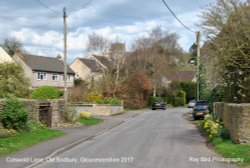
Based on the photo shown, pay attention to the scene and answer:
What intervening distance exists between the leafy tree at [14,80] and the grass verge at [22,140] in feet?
34.5

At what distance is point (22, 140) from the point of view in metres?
17.6

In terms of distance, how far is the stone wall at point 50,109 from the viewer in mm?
22763

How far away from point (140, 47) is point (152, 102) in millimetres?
15221

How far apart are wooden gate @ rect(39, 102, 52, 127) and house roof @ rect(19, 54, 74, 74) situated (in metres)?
40.8

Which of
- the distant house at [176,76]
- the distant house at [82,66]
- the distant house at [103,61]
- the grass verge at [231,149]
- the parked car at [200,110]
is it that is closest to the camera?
the grass verge at [231,149]

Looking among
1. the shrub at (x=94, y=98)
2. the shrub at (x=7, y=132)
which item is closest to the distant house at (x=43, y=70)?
the shrub at (x=94, y=98)

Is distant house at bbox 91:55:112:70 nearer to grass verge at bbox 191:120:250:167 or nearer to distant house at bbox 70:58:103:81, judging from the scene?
distant house at bbox 70:58:103:81

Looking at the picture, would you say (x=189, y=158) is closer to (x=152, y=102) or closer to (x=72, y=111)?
(x=72, y=111)

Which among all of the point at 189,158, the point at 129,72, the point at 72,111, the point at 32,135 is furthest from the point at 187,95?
the point at 189,158

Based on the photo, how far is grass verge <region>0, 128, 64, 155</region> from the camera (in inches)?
596

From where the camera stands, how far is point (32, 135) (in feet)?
64.6

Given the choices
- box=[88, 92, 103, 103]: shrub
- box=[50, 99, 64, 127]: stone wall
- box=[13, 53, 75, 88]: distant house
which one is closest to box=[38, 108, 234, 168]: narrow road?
box=[50, 99, 64, 127]: stone wall

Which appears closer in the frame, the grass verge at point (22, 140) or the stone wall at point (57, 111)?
the grass verge at point (22, 140)

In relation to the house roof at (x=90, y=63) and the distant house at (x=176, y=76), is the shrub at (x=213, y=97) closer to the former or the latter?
the distant house at (x=176, y=76)
